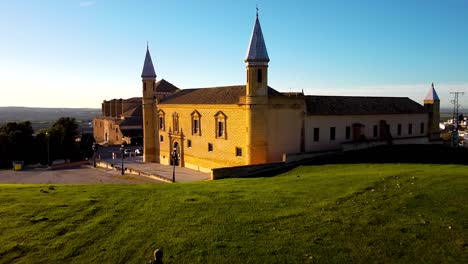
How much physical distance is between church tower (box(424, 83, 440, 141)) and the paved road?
30.4 meters

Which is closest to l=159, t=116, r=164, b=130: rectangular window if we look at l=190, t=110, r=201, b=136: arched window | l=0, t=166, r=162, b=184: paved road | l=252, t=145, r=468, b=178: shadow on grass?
l=190, t=110, r=201, b=136: arched window

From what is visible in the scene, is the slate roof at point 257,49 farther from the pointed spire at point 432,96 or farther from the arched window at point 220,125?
the pointed spire at point 432,96

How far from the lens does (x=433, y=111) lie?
4394 cm

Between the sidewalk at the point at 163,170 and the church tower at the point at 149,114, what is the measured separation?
5.28 feet

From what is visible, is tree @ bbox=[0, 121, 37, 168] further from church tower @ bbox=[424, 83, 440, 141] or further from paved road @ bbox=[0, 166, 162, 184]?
church tower @ bbox=[424, 83, 440, 141]

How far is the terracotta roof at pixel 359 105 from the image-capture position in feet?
113

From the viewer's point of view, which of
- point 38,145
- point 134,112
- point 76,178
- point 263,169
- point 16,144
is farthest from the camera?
point 134,112

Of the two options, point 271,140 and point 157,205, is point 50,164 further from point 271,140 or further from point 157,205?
point 157,205

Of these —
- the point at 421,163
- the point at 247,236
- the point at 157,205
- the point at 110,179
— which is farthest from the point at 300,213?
the point at 110,179

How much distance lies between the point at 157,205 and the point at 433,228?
914 cm

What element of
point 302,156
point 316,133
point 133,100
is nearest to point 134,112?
point 133,100

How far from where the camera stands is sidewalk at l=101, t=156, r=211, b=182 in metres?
32.8

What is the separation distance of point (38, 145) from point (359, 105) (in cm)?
3840

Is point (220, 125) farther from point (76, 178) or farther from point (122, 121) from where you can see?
point (122, 121)
